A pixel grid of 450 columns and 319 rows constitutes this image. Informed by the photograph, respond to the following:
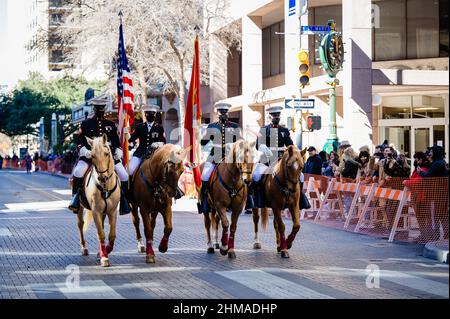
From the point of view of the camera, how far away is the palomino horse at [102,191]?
505 inches

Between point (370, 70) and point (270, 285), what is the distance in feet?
70.8

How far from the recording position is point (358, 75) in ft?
102

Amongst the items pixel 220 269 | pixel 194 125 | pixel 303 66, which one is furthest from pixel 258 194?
pixel 303 66

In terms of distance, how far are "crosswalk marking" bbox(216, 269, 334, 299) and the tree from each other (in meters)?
25.9

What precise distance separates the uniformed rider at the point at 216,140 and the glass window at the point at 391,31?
23251 millimetres

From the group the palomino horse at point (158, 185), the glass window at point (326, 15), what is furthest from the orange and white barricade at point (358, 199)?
the glass window at point (326, 15)

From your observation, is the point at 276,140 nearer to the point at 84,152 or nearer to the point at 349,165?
the point at 84,152

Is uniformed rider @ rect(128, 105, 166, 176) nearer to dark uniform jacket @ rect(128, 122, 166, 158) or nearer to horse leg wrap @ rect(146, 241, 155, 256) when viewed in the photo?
dark uniform jacket @ rect(128, 122, 166, 158)

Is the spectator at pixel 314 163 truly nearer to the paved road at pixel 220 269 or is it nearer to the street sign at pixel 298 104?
the street sign at pixel 298 104

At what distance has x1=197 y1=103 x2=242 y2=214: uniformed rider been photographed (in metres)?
14.4

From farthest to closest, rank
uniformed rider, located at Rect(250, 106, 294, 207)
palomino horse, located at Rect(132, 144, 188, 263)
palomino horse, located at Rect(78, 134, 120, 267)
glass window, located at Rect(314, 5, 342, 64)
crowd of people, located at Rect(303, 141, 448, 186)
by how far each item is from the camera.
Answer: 1. glass window, located at Rect(314, 5, 342, 64)
2. crowd of people, located at Rect(303, 141, 448, 186)
3. uniformed rider, located at Rect(250, 106, 294, 207)
4. palomino horse, located at Rect(132, 144, 188, 263)
5. palomino horse, located at Rect(78, 134, 120, 267)

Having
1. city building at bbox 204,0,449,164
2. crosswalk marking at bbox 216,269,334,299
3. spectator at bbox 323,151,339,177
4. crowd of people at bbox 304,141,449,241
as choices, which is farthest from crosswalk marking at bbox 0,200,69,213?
crosswalk marking at bbox 216,269,334,299
